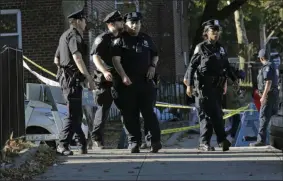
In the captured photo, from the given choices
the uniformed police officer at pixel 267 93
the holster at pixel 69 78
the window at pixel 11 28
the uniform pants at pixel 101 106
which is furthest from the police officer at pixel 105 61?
the window at pixel 11 28

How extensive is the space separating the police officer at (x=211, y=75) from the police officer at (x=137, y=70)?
1.96 feet

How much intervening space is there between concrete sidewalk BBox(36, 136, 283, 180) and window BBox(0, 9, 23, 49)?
7876 millimetres

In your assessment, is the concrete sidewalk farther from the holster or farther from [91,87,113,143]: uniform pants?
the holster

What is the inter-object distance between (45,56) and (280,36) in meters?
35.5

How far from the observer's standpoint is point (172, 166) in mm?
6395

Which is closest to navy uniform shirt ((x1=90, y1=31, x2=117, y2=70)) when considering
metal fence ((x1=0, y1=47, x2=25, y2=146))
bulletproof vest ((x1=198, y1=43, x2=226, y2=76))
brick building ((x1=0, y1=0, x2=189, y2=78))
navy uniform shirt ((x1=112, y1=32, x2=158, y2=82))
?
navy uniform shirt ((x1=112, y1=32, x2=158, y2=82))

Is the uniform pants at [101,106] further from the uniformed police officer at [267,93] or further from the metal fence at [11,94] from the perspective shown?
the uniformed police officer at [267,93]

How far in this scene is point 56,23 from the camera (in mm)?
14305

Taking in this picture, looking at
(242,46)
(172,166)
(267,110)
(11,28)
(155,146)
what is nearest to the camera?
(172,166)

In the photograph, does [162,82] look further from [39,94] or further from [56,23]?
[39,94]

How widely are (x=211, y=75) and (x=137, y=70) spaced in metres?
1.06

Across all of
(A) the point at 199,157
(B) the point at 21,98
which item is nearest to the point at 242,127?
(A) the point at 199,157

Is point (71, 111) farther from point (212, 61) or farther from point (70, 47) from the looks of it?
point (212, 61)

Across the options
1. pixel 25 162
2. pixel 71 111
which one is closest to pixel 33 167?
pixel 25 162
